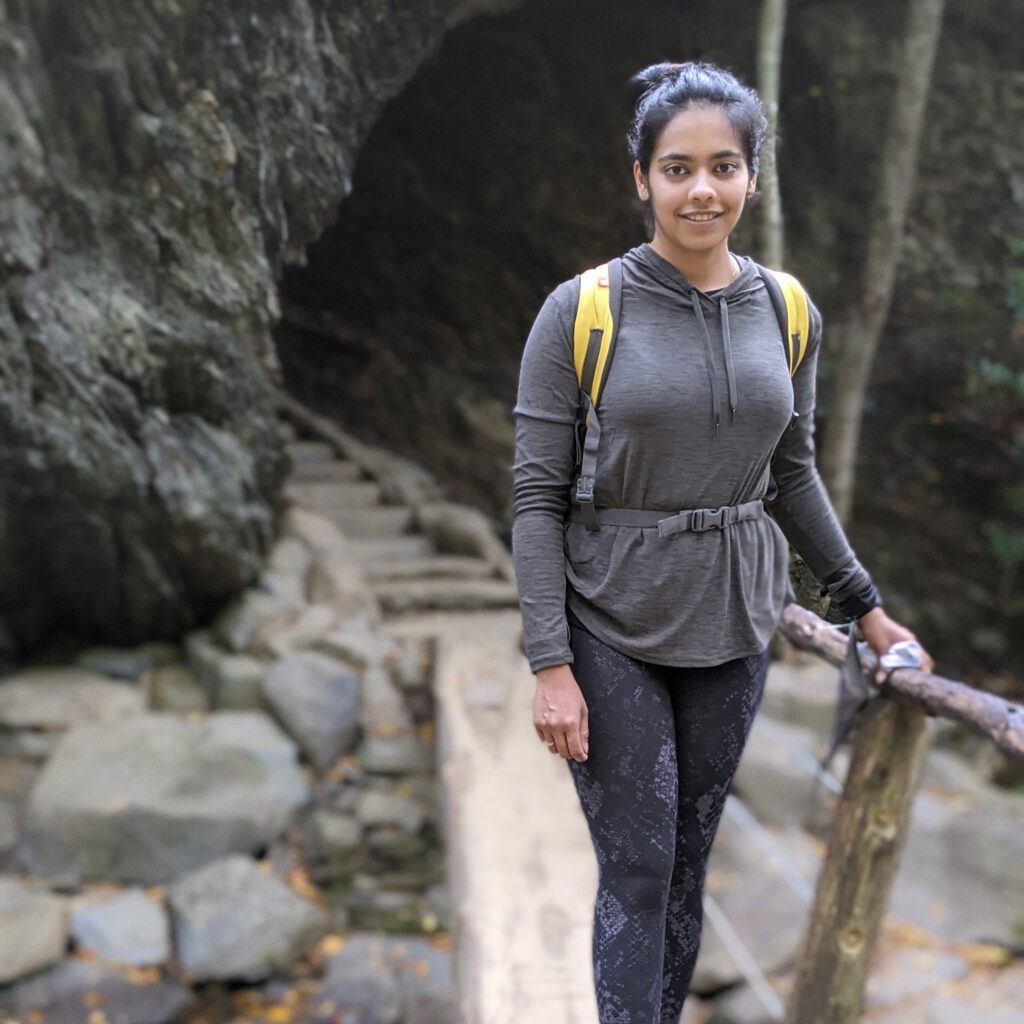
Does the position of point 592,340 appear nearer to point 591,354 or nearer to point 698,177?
point 591,354

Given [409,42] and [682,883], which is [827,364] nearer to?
[409,42]

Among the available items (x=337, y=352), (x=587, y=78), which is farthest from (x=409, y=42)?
(x=587, y=78)

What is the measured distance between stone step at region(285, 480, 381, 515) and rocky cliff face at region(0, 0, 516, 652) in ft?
2.49

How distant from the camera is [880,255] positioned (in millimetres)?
4117

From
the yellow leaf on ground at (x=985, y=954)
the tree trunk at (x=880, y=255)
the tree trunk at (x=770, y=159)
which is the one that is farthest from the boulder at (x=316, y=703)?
the tree trunk at (x=770, y=159)

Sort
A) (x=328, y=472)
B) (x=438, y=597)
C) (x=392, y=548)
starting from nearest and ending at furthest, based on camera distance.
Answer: (x=438, y=597), (x=328, y=472), (x=392, y=548)

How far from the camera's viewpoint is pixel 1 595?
4.48 m

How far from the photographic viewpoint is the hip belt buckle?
1.31 metres

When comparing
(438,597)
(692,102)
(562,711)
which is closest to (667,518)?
(562,711)

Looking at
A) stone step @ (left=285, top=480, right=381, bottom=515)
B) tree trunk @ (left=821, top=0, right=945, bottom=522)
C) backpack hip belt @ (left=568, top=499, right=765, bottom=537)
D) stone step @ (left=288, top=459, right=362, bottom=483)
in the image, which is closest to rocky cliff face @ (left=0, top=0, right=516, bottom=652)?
stone step @ (left=288, top=459, right=362, bottom=483)

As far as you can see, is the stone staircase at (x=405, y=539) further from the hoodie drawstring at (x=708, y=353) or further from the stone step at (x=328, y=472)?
the hoodie drawstring at (x=708, y=353)

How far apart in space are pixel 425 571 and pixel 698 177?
445 centimetres

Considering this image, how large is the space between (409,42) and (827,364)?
2497 mm

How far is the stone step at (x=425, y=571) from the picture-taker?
18.2ft
